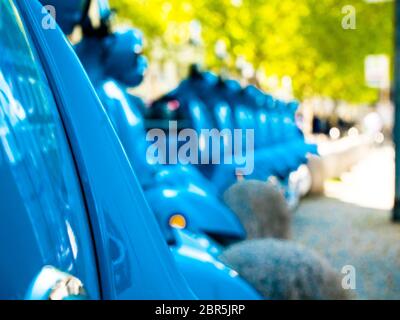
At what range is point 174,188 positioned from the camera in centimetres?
369

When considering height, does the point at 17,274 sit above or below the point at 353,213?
above

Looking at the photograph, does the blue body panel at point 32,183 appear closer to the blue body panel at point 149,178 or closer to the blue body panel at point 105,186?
the blue body panel at point 105,186

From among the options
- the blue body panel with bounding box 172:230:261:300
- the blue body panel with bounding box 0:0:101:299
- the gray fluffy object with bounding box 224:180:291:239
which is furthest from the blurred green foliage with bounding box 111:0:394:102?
the blue body panel with bounding box 0:0:101:299

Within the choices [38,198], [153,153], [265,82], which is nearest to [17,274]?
[38,198]

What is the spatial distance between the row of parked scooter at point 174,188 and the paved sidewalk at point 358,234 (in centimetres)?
50

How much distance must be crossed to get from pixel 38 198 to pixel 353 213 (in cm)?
735

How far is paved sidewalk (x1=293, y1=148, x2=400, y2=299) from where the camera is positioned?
4.95 meters

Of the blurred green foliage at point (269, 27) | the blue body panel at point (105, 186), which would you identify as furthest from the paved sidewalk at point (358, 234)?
the blurred green foliage at point (269, 27)

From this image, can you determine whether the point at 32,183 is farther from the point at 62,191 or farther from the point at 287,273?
the point at 287,273

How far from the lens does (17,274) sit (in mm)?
927

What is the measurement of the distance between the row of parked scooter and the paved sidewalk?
1.64 feet

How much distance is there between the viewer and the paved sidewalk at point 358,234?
16.2 ft

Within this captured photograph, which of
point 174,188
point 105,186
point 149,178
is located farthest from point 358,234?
point 105,186
